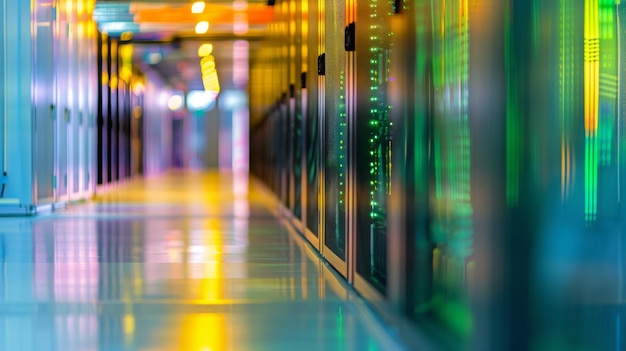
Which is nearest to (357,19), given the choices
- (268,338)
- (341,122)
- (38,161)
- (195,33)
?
(341,122)

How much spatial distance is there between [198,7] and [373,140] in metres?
12.6

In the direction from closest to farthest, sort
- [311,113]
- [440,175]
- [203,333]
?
[440,175]
[203,333]
[311,113]

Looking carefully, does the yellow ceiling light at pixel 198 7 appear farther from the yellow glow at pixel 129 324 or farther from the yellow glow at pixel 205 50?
the yellow glow at pixel 129 324

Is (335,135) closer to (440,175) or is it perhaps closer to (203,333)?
(203,333)

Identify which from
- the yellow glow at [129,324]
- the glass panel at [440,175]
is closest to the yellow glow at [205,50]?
the yellow glow at [129,324]

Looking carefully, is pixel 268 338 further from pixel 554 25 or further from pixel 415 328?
pixel 554 25

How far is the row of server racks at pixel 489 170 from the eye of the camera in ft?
5.50

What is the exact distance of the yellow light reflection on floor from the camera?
276 cm

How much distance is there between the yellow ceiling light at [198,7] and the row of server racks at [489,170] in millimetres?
11811

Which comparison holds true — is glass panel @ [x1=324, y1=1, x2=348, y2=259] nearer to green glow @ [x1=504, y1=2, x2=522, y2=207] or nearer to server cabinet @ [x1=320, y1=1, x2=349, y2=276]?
server cabinet @ [x1=320, y1=1, x2=349, y2=276]

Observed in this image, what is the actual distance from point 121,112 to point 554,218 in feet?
59.7

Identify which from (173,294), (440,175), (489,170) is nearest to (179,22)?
(173,294)

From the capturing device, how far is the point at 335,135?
197 inches

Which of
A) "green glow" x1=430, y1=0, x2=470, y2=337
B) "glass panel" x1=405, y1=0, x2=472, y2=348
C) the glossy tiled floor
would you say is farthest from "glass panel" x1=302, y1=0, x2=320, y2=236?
"green glow" x1=430, y1=0, x2=470, y2=337
